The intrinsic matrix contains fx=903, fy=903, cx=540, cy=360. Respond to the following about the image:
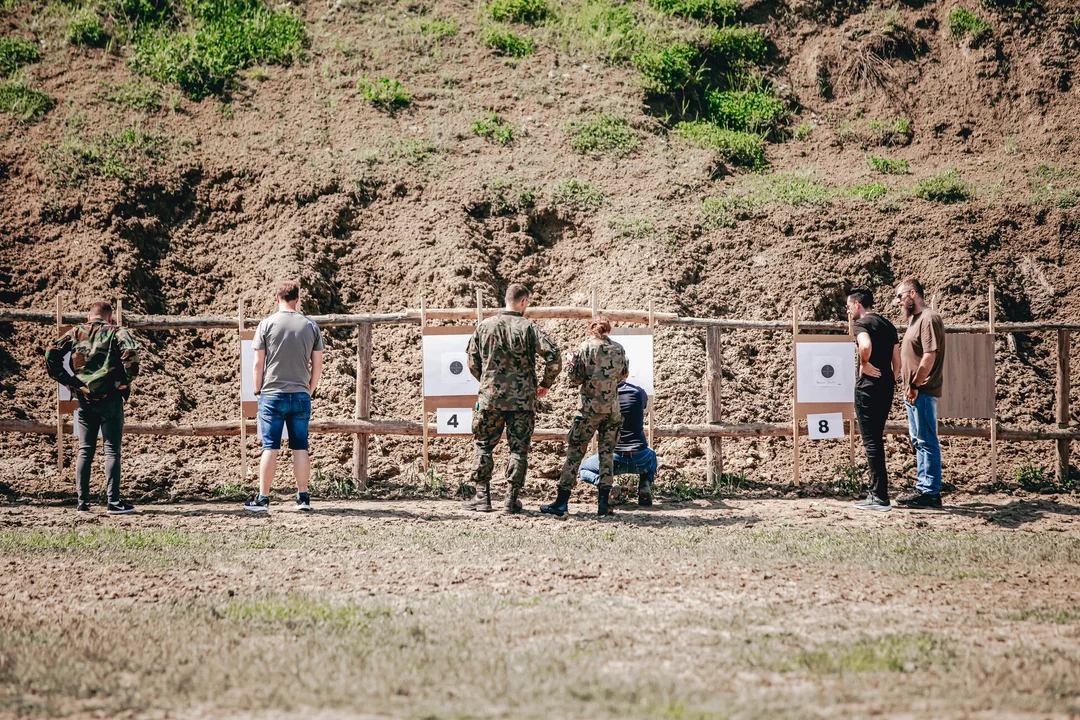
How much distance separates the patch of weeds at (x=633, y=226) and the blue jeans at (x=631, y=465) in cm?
510

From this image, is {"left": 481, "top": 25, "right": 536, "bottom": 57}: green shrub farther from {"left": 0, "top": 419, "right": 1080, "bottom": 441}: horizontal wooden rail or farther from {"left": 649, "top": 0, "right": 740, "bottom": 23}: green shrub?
{"left": 0, "top": 419, "right": 1080, "bottom": 441}: horizontal wooden rail

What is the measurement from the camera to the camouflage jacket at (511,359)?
914cm

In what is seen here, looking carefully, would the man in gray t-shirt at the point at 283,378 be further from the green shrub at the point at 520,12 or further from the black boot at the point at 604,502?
the green shrub at the point at 520,12

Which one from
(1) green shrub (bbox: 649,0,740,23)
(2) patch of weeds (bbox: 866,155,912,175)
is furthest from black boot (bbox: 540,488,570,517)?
(1) green shrub (bbox: 649,0,740,23)

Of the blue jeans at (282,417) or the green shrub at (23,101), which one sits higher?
the green shrub at (23,101)

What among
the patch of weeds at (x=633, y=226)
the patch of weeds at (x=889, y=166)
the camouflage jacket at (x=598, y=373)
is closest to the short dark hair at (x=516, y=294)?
the camouflage jacket at (x=598, y=373)

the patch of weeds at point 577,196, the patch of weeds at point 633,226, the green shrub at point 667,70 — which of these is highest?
the green shrub at point 667,70

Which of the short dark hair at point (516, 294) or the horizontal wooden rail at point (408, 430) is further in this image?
the horizontal wooden rail at point (408, 430)

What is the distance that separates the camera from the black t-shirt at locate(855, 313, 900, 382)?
925 centimetres

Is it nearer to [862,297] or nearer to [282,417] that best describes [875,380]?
[862,297]

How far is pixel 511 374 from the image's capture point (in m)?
9.19

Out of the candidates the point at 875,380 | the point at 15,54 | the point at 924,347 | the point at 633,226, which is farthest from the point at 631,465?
the point at 15,54

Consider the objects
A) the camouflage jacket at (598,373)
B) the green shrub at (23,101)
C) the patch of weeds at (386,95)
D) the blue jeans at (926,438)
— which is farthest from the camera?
the patch of weeds at (386,95)

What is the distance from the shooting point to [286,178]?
1502cm
